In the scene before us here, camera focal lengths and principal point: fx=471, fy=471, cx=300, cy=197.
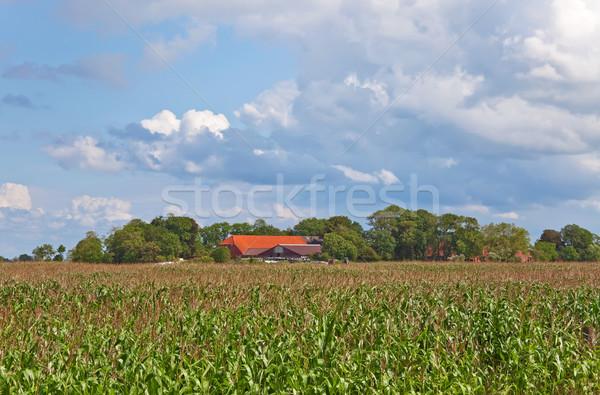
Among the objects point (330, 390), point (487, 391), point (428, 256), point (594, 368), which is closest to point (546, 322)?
point (594, 368)

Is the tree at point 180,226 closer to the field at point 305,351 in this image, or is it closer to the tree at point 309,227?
the tree at point 309,227

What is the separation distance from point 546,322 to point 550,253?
75962 millimetres

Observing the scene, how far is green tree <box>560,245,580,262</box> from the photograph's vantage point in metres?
81.8

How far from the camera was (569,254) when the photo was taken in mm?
82188

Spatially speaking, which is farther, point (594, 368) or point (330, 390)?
point (594, 368)

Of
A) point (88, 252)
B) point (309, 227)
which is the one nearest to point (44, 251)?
point (88, 252)

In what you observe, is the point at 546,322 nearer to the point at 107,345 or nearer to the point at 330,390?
the point at 330,390

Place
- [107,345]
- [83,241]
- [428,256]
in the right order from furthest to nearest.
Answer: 1. [428,256]
2. [83,241]
3. [107,345]

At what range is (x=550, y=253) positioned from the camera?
78000mm

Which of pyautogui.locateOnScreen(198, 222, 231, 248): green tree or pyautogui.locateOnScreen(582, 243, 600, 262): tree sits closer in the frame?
pyautogui.locateOnScreen(582, 243, 600, 262): tree

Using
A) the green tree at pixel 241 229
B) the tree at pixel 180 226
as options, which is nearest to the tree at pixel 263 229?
the green tree at pixel 241 229

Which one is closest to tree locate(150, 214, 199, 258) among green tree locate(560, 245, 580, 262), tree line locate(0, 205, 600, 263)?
tree line locate(0, 205, 600, 263)

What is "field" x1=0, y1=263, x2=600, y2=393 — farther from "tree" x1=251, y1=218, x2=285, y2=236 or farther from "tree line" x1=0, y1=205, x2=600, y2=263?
"tree" x1=251, y1=218, x2=285, y2=236

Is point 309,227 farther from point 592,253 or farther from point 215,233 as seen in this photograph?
point 592,253
